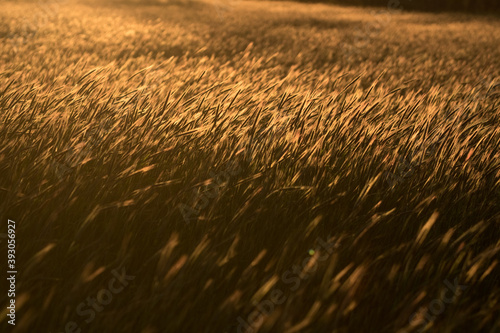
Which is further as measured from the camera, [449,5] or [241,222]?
[449,5]

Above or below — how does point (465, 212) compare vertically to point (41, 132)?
below

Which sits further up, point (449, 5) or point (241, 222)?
point (241, 222)

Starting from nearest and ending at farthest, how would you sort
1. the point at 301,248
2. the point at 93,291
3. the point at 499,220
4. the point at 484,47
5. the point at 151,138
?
the point at 93,291 < the point at 301,248 < the point at 499,220 < the point at 151,138 < the point at 484,47

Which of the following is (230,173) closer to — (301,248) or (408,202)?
(301,248)

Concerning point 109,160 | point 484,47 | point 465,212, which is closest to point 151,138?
point 109,160

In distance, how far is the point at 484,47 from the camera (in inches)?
362

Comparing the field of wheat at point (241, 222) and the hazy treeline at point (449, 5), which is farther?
the hazy treeline at point (449, 5)

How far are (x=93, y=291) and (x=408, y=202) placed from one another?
110 cm

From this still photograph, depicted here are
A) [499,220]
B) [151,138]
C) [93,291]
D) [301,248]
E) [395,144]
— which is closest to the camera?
[93,291]

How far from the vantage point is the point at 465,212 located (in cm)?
174

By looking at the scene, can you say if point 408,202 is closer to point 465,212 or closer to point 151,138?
point 465,212

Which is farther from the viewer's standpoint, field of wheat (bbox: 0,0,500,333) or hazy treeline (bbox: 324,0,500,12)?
hazy treeline (bbox: 324,0,500,12)

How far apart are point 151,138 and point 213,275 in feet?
2.53

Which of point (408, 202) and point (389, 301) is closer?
point (389, 301)
